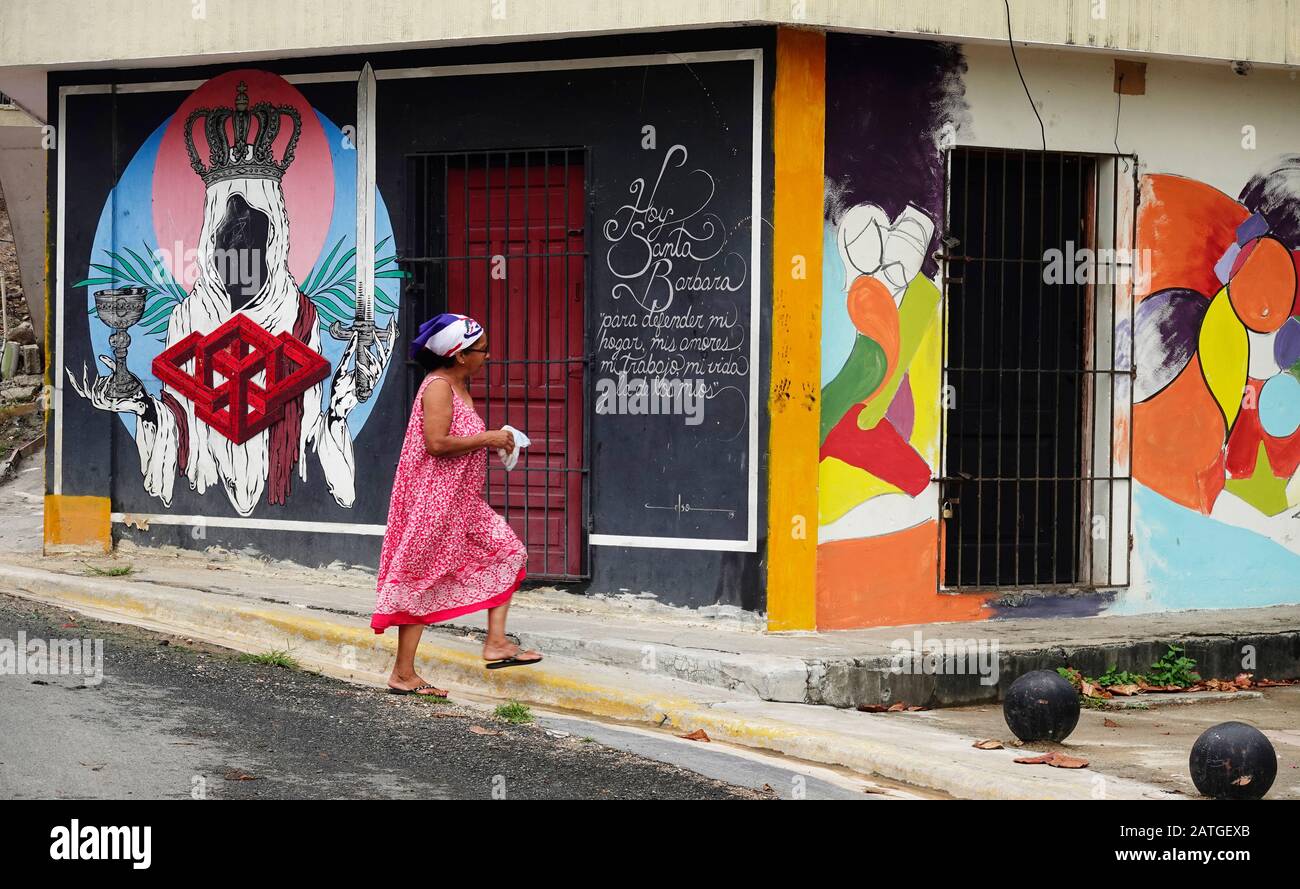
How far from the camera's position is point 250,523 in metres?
10.8

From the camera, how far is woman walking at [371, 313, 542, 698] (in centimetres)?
748

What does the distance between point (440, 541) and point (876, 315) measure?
10.4 ft

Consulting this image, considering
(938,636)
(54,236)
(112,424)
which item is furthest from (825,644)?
(54,236)

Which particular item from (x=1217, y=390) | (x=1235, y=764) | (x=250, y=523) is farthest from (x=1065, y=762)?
(x=250, y=523)

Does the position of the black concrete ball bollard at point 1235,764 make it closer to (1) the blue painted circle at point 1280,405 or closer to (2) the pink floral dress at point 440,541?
(2) the pink floral dress at point 440,541

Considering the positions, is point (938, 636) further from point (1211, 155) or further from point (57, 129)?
point (57, 129)

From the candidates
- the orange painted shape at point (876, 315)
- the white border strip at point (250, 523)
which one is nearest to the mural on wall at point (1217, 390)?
the orange painted shape at point (876, 315)

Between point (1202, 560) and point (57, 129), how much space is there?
8.39 metres

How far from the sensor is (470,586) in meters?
7.73

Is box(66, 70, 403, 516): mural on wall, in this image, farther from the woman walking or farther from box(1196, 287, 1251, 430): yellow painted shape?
box(1196, 287, 1251, 430): yellow painted shape

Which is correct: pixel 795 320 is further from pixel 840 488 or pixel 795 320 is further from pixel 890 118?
pixel 890 118

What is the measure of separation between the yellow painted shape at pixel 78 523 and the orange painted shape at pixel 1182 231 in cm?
715

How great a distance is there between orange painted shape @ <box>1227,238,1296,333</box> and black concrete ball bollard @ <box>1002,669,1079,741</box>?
4.32 m

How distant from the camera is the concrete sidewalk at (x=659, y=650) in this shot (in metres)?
6.78
